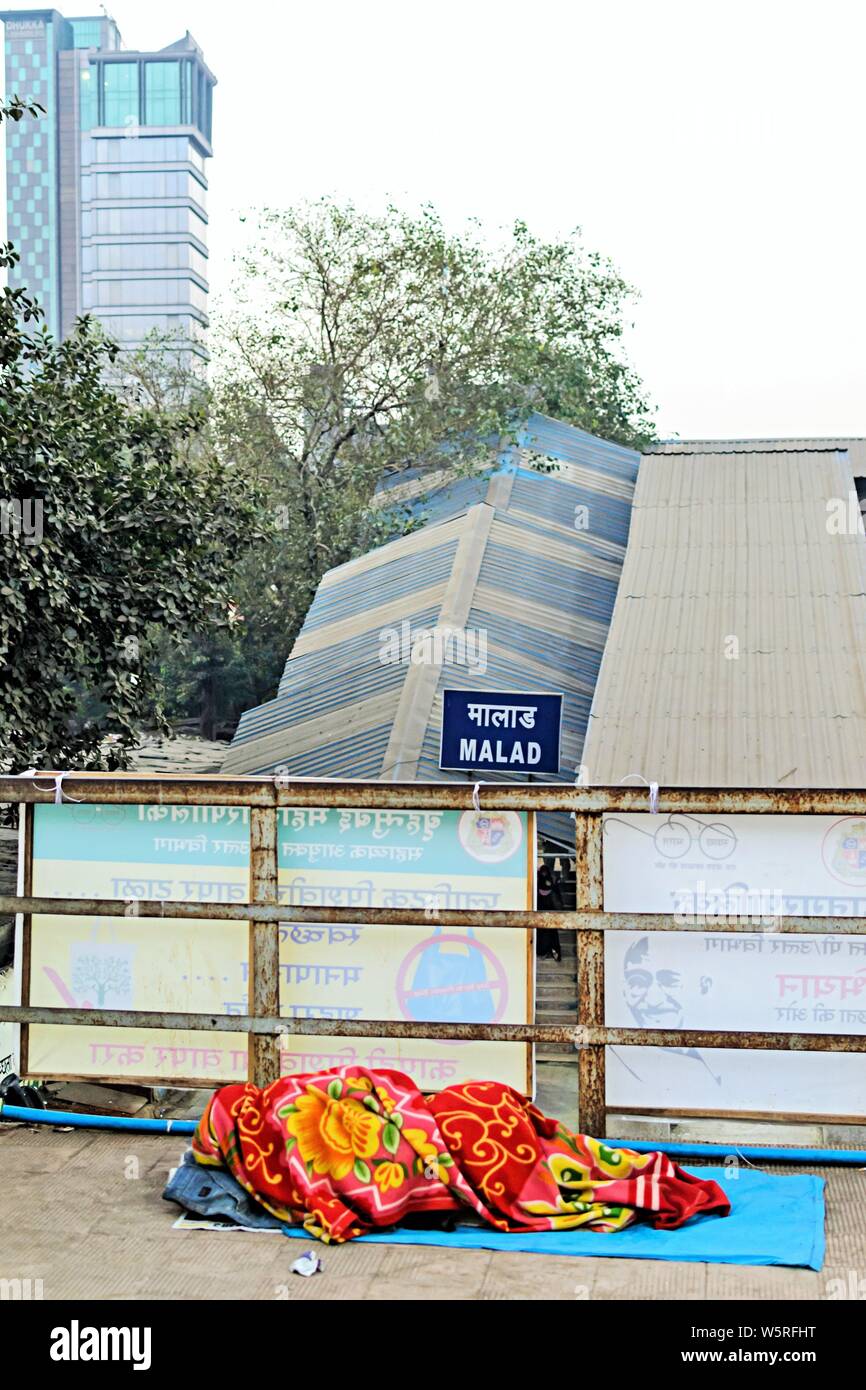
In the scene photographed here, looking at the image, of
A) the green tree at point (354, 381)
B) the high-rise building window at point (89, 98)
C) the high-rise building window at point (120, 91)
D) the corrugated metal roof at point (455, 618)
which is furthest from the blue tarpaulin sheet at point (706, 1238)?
the high-rise building window at point (89, 98)

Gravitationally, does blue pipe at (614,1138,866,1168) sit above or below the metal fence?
below

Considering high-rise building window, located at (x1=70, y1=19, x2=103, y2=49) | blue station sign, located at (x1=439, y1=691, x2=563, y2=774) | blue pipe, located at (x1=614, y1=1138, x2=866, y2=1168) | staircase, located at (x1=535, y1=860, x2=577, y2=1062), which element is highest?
high-rise building window, located at (x1=70, y1=19, x2=103, y2=49)

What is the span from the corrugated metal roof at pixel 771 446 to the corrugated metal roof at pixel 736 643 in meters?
2.63

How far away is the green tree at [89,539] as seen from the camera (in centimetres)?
1095

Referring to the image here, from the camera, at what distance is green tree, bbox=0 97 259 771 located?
35.9 feet

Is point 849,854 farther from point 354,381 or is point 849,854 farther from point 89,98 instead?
point 89,98

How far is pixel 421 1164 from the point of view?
4.67m

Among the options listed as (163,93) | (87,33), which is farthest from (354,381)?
(87,33)

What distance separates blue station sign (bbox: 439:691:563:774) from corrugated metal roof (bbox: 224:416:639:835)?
0.55 meters

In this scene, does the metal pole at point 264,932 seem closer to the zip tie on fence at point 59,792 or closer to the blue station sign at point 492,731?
the zip tie on fence at point 59,792

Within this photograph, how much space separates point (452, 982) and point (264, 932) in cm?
76

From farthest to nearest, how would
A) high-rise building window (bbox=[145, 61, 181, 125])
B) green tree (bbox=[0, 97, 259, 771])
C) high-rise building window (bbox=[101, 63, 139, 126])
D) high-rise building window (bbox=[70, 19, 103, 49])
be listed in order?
high-rise building window (bbox=[70, 19, 103, 49]) < high-rise building window (bbox=[101, 63, 139, 126]) < high-rise building window (bbox=[145, 61, 181, 125]) < green tree (bbox=[0, 97, 259, 771])

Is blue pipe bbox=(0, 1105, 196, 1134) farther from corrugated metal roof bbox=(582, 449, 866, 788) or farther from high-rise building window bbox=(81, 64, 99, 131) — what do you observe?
high-rise building window bbox=(81, 64, 99, 131)

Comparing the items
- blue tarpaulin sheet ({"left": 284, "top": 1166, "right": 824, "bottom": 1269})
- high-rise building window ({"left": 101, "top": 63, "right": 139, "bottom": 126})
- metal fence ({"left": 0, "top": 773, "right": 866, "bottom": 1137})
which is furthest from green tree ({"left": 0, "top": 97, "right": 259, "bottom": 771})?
high-rise building window ({"left": 101, "top": 63, "right": 139, "bottom": 126})
